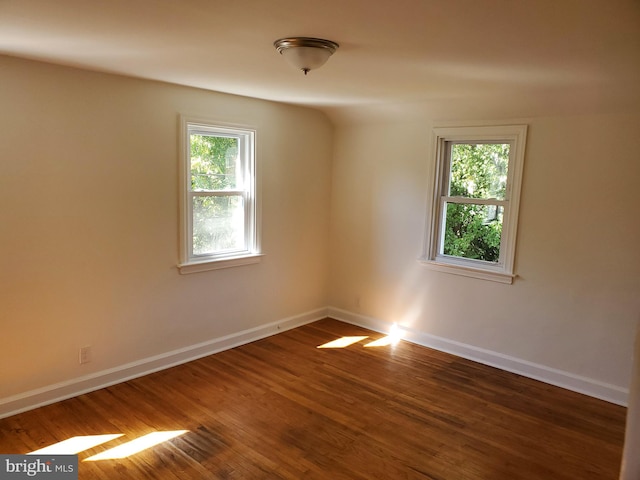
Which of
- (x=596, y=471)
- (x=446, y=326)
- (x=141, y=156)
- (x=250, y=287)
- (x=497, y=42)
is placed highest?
(x=497, y=42)

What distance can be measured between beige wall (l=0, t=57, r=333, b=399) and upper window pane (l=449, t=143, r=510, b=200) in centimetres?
174

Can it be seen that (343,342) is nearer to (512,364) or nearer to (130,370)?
(512,364)

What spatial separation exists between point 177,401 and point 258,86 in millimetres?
2452

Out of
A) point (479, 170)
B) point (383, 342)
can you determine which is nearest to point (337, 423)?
point (383, 342)

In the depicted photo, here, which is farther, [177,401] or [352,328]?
[352,328]

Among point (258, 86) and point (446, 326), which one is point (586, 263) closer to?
point (446, 326)

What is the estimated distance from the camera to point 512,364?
4113mm

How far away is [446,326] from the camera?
4.52 metres

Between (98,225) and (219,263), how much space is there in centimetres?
114

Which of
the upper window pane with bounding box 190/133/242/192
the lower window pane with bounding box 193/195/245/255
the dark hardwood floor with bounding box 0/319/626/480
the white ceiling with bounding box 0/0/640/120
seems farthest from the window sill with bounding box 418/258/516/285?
the upper window pane with bounding box 190/133/242/192

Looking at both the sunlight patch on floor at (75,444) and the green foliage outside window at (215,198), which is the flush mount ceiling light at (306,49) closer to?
the green foliage outside window at (215,198)

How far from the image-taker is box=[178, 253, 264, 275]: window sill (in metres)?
3.97

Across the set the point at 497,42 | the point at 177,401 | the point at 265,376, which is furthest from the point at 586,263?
the point at 177,401

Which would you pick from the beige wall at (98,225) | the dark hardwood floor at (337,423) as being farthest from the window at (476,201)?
the beige wall at (98,225)
